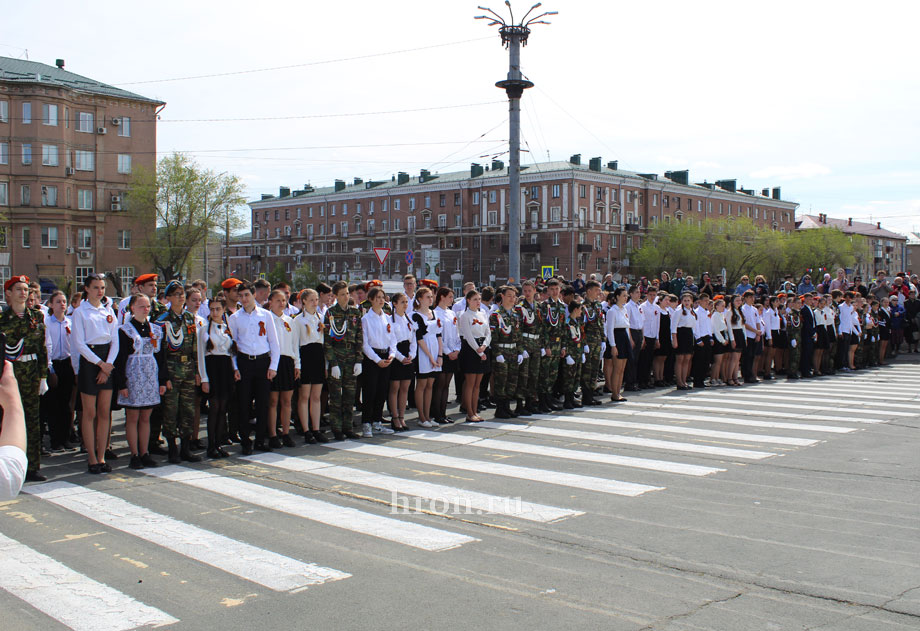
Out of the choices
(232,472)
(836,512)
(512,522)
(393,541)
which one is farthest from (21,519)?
(836,512)

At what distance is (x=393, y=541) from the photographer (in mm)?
6332

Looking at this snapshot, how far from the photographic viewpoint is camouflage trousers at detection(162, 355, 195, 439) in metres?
9.78

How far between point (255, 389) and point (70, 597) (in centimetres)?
530

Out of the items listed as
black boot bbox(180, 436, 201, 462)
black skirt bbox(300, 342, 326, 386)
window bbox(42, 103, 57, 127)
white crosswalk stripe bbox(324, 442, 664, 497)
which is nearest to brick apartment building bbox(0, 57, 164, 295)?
window bbox(42, 103, 57, 127)

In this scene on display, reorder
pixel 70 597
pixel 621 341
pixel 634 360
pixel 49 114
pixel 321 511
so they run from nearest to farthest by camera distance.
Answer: pixel 70 597 < pixel 321 511 < pixel 621 341 < pixel 634 360 < pixel 49 114

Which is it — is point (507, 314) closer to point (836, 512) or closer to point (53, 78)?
point (836, 512)

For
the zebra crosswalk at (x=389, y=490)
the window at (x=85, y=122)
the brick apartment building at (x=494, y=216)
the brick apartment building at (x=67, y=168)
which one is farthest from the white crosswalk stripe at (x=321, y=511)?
the brick apartment building at (x=494, y=216)

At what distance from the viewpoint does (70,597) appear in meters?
5.21

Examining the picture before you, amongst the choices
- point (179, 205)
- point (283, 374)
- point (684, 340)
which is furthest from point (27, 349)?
point (179, 205)

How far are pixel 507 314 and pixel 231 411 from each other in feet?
15.3

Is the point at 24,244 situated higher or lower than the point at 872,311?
higher

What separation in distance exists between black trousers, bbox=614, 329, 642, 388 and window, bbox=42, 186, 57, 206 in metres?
62.6

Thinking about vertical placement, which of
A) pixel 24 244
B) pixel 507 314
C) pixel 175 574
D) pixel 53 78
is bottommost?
pixel 175 574

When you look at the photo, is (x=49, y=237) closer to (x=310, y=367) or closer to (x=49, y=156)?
(x=49, y=156)
